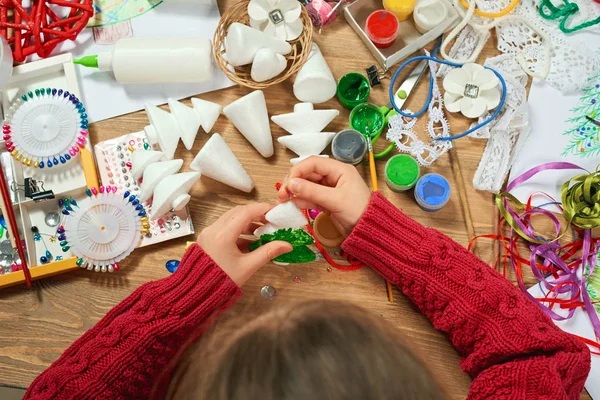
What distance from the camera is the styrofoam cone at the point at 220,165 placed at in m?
0.83

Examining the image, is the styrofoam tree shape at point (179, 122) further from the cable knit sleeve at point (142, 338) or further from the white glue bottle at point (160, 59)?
the cable knit sleeve at point (142, 338)

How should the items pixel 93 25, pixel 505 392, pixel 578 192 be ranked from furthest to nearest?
pixel 93 25 < pixel 578 192 < pixel 505 392

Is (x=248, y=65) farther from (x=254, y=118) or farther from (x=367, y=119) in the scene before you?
(x=367, y=119)

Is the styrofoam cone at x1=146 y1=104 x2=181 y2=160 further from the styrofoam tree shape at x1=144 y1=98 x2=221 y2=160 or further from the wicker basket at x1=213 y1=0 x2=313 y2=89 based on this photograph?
the wicker basket at x1=213 y1=0 x2=313 y2=89

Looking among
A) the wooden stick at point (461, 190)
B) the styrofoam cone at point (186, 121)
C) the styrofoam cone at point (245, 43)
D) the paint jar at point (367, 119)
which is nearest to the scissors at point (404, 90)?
the paint jar at point (367, 119)

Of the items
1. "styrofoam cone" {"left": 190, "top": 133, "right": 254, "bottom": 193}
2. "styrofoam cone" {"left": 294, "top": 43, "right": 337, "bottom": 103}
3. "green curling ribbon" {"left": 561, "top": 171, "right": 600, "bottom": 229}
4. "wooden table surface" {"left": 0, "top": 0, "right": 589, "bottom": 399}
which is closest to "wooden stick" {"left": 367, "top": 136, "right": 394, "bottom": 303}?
"wooden table surface" {"left": 0, "top": 0, "right": 589, "bottom": 399}

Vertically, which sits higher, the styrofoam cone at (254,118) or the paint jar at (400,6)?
the paint jar at (400,6)

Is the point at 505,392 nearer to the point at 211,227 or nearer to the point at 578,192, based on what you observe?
the point at 578,192

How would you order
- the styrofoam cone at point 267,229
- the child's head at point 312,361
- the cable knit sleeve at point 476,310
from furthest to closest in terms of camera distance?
the styrofoam cone at point 267,229 < the cable knit sleeve at point 476,310 < the child's head at point 312,361

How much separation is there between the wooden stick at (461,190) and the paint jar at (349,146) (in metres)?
0.16

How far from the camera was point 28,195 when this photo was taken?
0.85m

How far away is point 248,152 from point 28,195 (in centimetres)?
40

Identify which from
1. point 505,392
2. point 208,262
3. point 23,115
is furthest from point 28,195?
point 505,392

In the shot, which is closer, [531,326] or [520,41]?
[531,326]
